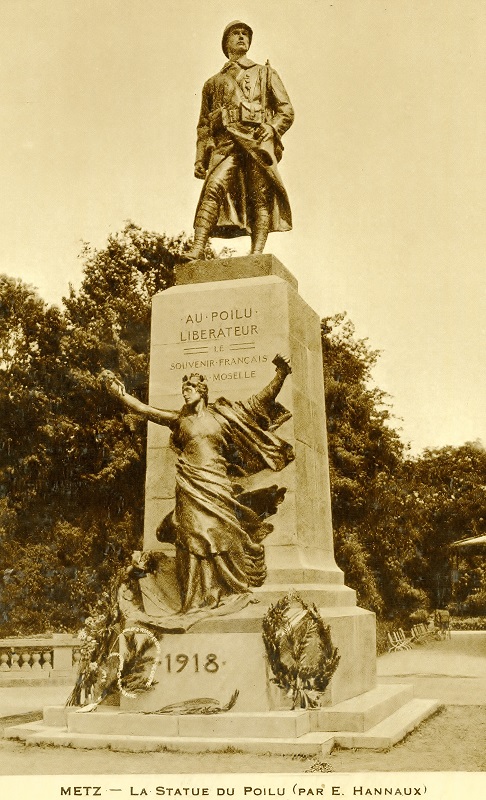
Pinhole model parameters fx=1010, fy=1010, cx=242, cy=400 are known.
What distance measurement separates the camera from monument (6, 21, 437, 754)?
8.37 m

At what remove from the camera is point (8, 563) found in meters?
22.2

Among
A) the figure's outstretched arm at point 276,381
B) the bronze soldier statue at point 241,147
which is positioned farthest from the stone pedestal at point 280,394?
the bronze soldier statue at point 241,147

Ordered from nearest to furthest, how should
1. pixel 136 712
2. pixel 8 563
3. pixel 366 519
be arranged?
pixel 136 712 < pixel 8 563 < pixel 366 519

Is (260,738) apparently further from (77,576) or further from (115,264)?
(115,264)

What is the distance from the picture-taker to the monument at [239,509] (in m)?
8.37

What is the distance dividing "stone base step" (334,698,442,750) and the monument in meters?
0.02

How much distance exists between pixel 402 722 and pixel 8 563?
48.4 ft

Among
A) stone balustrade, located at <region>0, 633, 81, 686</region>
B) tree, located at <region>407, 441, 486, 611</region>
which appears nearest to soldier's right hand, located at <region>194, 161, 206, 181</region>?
stone balustrade, located at <region>0, 633, 81, 686</region>

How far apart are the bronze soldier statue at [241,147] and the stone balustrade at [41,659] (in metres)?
7.51

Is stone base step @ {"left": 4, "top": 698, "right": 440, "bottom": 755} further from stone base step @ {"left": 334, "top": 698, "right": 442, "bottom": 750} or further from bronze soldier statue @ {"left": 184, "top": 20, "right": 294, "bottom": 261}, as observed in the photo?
bronze soldier statue @ {"left": 184, "top": 20, "right": 294, "bottom": 261}

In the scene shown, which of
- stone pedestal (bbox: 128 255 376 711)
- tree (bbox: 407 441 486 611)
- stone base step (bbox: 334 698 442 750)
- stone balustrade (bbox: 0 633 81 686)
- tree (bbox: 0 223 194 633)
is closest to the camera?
stone base step (bbox: 334 698 442 750)

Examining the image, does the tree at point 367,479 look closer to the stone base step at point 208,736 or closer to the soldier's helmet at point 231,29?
the soldier's helmet at point 231,29

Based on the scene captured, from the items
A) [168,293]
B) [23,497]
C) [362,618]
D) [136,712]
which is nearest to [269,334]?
[168,293]

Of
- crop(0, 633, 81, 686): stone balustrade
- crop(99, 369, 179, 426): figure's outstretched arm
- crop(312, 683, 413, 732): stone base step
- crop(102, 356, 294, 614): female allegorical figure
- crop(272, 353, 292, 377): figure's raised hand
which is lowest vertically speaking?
crop(312, 683, 413, 732): stone base step
